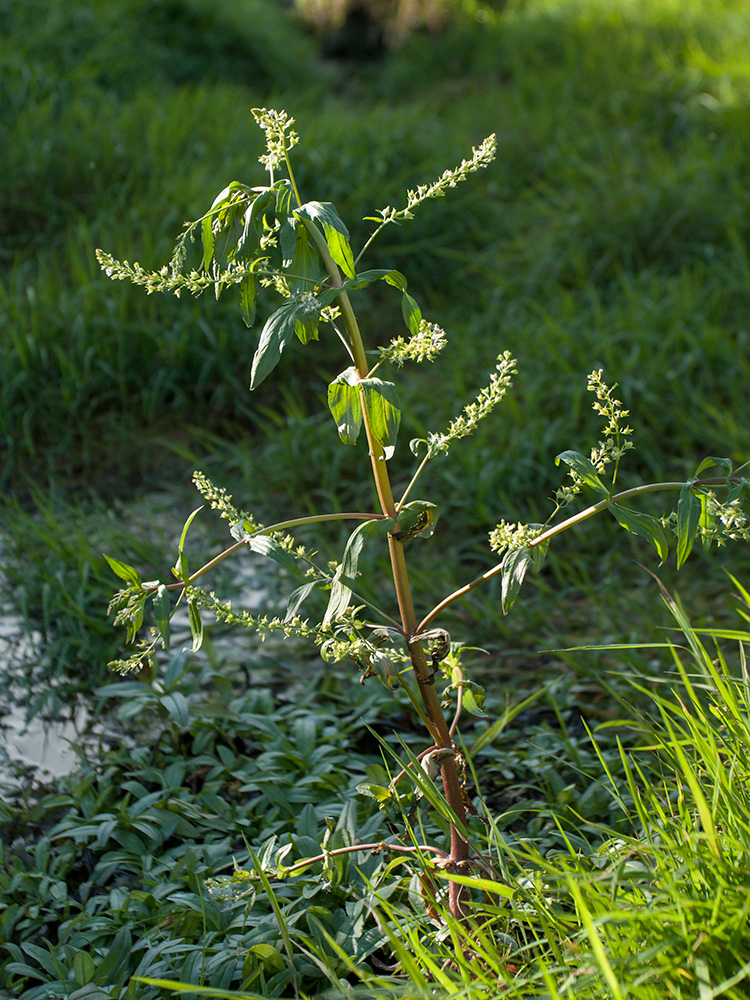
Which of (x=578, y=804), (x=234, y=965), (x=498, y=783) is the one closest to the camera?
(x=234, y=965)

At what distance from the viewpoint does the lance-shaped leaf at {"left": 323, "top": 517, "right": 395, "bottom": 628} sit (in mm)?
1053

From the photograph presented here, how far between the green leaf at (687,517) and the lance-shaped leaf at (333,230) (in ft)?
1.55

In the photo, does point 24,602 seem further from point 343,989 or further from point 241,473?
point 343,989

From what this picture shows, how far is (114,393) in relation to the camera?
2934 mm

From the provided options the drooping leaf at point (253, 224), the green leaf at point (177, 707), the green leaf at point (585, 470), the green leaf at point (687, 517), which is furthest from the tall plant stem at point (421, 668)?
the green leaf at point (177, 707)

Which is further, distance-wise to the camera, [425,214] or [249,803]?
[425,214]

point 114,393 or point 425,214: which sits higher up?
point 425,214

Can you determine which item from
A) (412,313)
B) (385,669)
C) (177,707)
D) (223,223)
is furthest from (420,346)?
(177,707)

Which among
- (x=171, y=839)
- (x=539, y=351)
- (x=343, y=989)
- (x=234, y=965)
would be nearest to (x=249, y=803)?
(x=171, y=839)

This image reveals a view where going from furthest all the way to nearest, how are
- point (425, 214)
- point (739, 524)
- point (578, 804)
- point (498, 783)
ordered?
point (425, 214), point (498, 783), point (578, 804), point (739, 524)

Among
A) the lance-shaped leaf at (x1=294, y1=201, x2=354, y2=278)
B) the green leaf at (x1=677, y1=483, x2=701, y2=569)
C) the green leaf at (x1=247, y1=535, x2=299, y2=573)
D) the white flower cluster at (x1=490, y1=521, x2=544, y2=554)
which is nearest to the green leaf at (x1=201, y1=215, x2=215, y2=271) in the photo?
the lance-shaped leaf at (x1=294, y1=201, x2=354, y2=278)

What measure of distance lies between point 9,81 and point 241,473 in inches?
97.8

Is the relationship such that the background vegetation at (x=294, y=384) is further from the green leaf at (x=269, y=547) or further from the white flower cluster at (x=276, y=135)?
the white flower cluster at (x=276, y=135)

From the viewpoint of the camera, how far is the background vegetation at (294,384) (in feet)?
5.04
